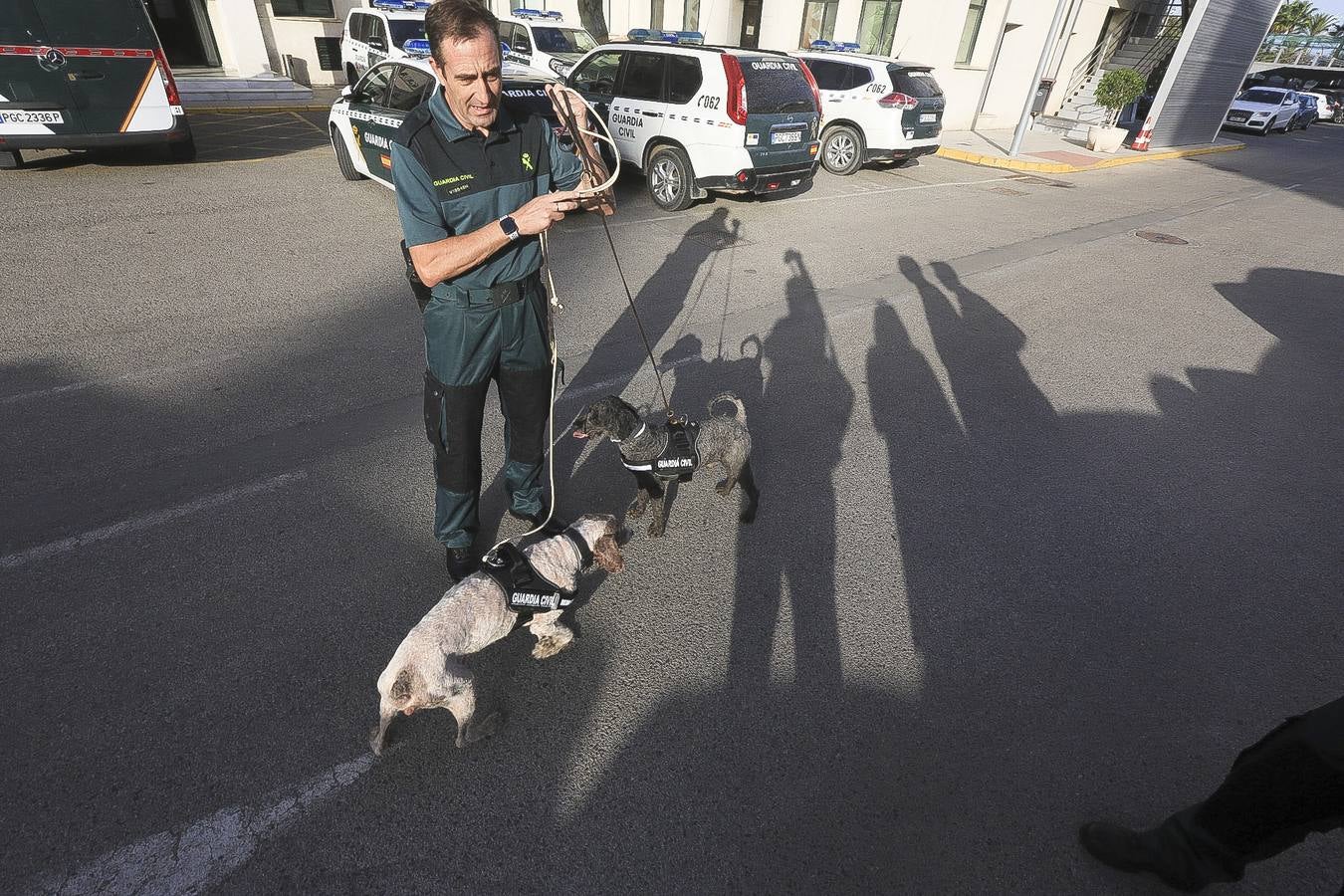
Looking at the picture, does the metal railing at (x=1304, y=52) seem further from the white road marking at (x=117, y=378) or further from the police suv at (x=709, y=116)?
the white road marking at (x=117, y=378)

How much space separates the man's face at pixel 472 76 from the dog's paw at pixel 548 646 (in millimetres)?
2051

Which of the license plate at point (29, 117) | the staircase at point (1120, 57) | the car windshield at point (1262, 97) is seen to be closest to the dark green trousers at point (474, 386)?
the license plate at point (29, 117)

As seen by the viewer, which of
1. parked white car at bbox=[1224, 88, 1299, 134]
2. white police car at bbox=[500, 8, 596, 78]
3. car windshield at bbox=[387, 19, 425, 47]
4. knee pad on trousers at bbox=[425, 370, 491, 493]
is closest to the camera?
knee pad on trousers at bbox=[425, 370, 491, 493]

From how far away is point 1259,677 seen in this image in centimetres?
286

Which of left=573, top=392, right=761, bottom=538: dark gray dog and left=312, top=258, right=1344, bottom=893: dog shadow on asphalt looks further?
left=573, top=392, right=761, bottom=538: dark gray dog

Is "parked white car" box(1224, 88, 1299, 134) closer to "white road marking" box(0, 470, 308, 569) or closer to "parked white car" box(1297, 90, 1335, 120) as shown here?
"parked white car" box(1297, 90, 1335, 120)

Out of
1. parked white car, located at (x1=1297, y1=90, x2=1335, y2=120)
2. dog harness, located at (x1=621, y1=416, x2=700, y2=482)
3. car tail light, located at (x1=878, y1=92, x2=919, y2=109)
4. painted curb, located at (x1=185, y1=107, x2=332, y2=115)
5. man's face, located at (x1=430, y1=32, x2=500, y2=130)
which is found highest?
man's face, located at (x1=430, y1=32, x2=500, y2=130)

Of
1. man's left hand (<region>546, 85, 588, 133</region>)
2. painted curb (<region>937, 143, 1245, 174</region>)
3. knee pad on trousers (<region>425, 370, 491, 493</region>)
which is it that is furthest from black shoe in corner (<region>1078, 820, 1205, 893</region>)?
painted curb (<region>937, 143, 1245, 174</region>)

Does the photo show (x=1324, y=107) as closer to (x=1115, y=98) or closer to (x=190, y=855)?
(x=1115, y=98)

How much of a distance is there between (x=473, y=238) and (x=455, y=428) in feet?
2.76

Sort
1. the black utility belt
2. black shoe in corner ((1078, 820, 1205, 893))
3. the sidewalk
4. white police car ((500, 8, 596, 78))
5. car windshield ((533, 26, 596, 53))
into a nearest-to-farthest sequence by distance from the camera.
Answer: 1. black shoe in corner ((1078, 820, 1205, 893))
2. the black utility belt
3. white police car ((500, 8, 596, 78))
4. car windshield ((533, 26, 596, 53))
5. the sidewalk

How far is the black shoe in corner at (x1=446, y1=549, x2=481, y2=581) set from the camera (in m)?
3.03

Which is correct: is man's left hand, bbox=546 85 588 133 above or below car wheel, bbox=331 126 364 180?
above

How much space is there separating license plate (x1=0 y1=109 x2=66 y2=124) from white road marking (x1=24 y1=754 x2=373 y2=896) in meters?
9.81
